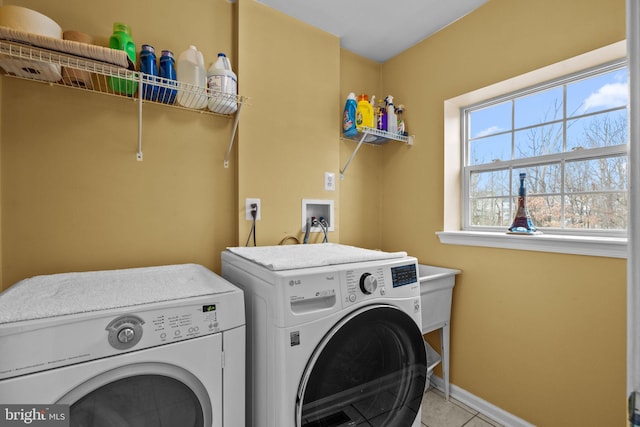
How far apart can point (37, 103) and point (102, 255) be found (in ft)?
2.38

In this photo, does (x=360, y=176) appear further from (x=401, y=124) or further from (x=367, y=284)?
(x=367, y=284)

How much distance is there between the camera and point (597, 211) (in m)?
1.51

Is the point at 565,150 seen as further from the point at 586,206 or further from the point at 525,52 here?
the point at 525,52

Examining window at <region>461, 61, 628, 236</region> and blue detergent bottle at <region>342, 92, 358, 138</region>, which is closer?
window at <region>461, 61, 628, 236</region>

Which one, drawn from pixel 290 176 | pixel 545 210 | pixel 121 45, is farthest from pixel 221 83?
pixel 545 210

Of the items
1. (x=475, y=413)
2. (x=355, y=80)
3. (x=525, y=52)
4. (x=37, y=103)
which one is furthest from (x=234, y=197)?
(x=475, y=413)

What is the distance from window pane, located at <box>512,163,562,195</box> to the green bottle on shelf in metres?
2.15

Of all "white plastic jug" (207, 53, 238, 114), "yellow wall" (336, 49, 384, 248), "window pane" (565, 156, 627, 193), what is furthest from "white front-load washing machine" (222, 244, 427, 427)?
"window pane" (565, 156, 627, 193)

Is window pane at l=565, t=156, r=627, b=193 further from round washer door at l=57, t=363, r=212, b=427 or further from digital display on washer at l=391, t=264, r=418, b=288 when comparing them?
Answer: round washer door at l=57, t=363, r=212, b=427

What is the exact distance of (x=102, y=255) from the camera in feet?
4.67

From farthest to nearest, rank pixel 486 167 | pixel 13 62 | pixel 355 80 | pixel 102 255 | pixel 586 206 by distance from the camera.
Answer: pixel 355 80 → pixel 486 167 → pixel 586 206 → pixel 102 255 → pixel 13 62

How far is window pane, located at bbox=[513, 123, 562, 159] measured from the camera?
5.44 ft

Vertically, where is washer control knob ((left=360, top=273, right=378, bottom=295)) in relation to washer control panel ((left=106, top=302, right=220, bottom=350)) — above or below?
above

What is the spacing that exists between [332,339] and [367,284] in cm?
24
